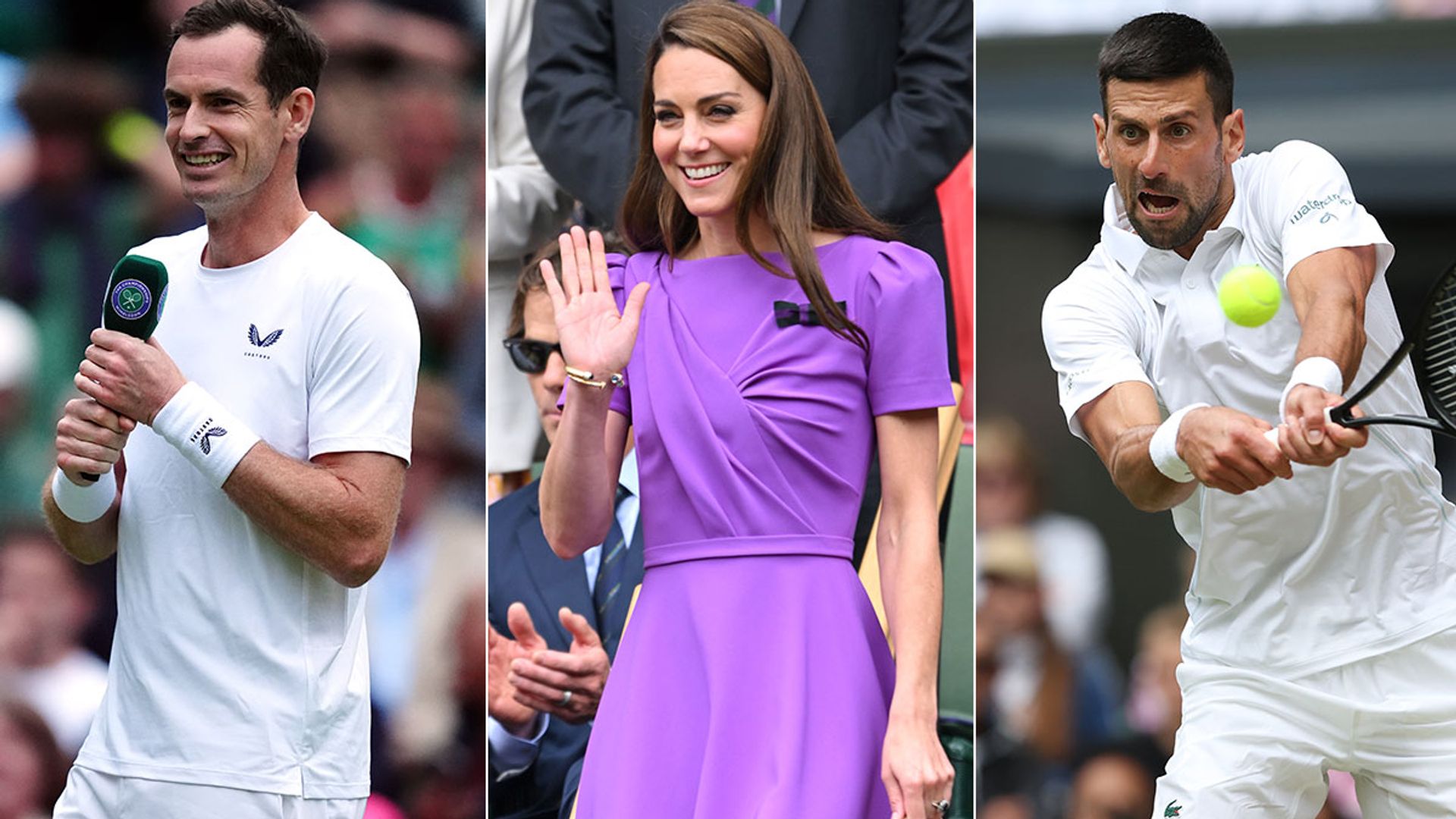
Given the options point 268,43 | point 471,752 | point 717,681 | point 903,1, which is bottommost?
point 471,752

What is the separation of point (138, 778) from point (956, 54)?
261 cm

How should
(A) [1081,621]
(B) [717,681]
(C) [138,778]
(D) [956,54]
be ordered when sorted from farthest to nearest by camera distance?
(A) [1081,621] < (D) [956,54] < (C) [138,778] < (B) [717,681]

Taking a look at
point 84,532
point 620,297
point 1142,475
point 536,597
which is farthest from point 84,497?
point 1142,475

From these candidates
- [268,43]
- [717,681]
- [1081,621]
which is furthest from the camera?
[1081,621]

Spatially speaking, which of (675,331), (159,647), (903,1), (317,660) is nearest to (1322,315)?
(675,331)

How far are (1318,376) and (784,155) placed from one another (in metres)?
1.04

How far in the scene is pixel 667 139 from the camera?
11.8 feet

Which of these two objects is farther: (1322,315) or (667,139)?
(1322,315)

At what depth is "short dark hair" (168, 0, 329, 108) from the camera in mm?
3973

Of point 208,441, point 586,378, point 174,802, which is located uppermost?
A: point 586,378

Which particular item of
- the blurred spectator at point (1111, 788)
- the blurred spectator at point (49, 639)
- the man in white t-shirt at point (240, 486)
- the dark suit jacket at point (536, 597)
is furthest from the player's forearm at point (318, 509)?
the blurred spectator at point (1111, 788)

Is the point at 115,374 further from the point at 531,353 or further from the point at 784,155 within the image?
the point at 531,353

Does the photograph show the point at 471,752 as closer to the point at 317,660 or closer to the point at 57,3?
the point at 317,660

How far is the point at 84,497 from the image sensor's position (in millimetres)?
3748
